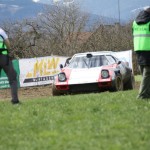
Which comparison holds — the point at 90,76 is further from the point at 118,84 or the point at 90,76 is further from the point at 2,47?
the point at 2,47

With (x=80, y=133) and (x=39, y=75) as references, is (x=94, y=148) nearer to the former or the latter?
(x=80, y=133)

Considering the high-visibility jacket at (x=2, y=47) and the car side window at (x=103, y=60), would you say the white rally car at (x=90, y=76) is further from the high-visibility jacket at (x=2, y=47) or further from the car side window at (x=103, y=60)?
the high-visibility jacket at (x=2, y=47)

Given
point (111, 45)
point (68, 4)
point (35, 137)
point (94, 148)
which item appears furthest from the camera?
point (68, 4)

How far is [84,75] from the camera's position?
15.6 m

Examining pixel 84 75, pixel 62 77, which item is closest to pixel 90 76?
pixel 84 75

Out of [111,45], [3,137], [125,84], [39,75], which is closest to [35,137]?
[3,137]

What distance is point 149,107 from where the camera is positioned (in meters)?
8.34

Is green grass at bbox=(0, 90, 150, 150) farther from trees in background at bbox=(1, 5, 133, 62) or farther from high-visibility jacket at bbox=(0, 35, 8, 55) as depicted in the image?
trees in background at bbox=(1, 5, 133, 62)

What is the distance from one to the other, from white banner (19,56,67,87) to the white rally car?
891 centimetres

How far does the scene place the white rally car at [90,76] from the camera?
15.4 m

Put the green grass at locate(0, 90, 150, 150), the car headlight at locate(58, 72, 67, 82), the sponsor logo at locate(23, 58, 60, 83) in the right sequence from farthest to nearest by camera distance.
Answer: the sponsor logo at locate(23, 58, 60, 83) → the car headlight at locate(58, 72, 67, 82) → the green grass at locate(0, 90, 150, 150)

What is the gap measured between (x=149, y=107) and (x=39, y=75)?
17.8m

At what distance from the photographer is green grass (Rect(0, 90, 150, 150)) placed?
19.2 feet

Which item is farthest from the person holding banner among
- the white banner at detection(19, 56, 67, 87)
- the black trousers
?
the white banner at detection(19, 56, 67, 87)
